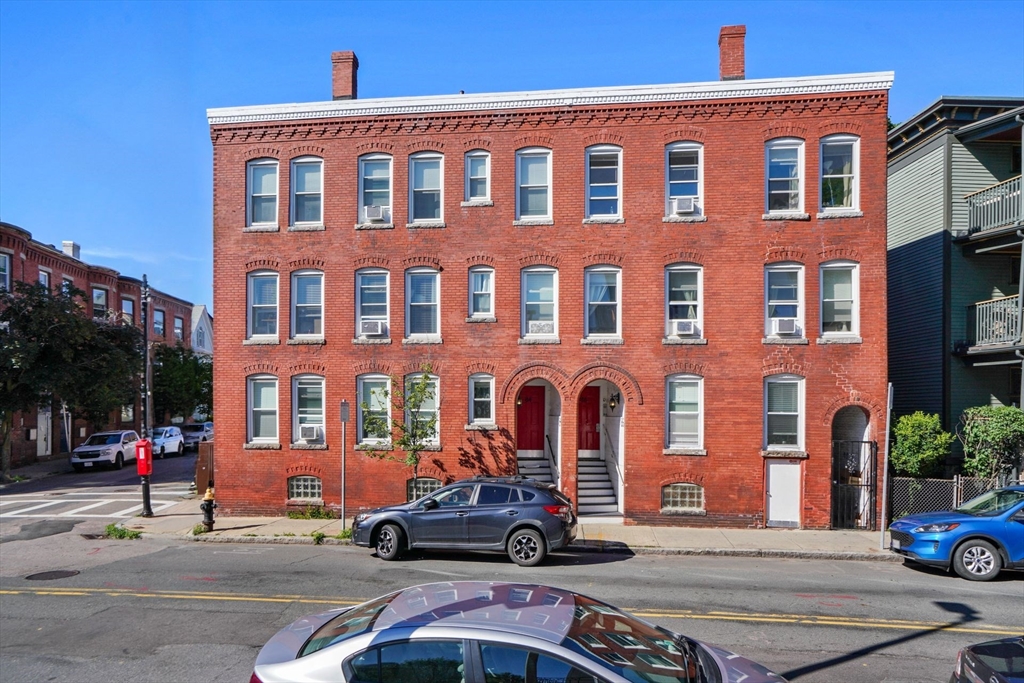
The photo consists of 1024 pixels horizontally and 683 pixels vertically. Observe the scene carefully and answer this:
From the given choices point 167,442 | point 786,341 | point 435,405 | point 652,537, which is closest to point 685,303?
point 786,341

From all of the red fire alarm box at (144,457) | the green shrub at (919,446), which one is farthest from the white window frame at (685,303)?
the red fire alarm box at (144,457)

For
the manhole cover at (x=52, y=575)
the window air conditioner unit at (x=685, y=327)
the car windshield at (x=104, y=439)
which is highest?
the window air conditioner unit at (x=685, y=327)

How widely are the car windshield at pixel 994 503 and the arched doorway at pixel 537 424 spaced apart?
31.8 ft

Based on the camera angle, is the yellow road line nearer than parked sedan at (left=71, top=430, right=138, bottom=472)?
Yes

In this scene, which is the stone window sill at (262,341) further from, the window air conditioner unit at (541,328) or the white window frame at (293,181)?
the window air conditioner unit at (541,328)

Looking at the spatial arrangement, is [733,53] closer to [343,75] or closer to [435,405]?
[343,75]

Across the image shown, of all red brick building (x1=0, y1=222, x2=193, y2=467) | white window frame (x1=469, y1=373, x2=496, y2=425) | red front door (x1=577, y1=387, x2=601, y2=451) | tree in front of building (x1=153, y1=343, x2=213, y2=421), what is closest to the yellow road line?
white window frame (x1=469, y1=373, x2=496, y2=425)

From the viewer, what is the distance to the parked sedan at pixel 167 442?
3588 centimetres

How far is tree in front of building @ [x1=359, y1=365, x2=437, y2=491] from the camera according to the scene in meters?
16.9

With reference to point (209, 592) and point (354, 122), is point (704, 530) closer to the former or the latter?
point (209, 592)

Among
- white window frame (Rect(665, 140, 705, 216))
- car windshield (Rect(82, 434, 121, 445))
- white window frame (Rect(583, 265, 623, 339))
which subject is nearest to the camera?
white window frame (Rect(665, 140, 705, 216))

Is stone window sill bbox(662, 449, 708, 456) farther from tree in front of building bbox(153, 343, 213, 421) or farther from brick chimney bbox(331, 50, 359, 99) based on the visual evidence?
tree in front of building bbox(153, 343, 213, 421)

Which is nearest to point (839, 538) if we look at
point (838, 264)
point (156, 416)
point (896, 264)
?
point (838, 264)

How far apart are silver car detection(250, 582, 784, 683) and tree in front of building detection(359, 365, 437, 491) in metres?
11.7
